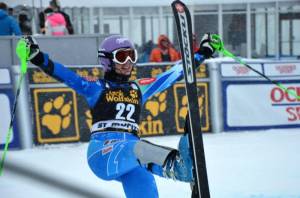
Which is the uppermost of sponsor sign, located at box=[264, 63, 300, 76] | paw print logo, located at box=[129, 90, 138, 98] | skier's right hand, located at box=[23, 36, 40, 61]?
skier's right hand, located at box=[23, 36, 40, 61]

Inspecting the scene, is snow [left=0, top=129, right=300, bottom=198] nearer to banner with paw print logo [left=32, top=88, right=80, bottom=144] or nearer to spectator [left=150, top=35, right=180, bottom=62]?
banner with paw print logo [left=32, top=88, right=80, bottom=144]

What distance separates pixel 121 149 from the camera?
10.3ft

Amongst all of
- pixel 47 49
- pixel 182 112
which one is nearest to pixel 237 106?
pixel 182 112

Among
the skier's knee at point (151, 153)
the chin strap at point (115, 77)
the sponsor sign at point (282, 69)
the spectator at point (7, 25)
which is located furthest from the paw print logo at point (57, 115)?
the skier's knee at point (151, 153)

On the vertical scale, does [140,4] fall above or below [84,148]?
above

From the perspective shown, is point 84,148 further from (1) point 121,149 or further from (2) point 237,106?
(1) point 121,149

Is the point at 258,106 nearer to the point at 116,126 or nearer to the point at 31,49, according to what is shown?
the point at 116,126

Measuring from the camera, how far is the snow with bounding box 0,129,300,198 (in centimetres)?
506

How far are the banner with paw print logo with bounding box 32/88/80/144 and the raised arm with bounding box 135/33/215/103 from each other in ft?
13.0

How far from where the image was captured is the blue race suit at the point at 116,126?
3154 mm

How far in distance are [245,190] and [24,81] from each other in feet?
13.3

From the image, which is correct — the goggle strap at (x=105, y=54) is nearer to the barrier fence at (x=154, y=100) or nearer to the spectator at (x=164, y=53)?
→ the barrier fence at (x=154, y=100)

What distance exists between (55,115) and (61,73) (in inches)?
167

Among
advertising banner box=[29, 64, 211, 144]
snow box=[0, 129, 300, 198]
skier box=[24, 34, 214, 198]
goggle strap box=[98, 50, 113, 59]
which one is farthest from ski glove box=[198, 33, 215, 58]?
advertising banner box=[29, 64, 211, 144]
